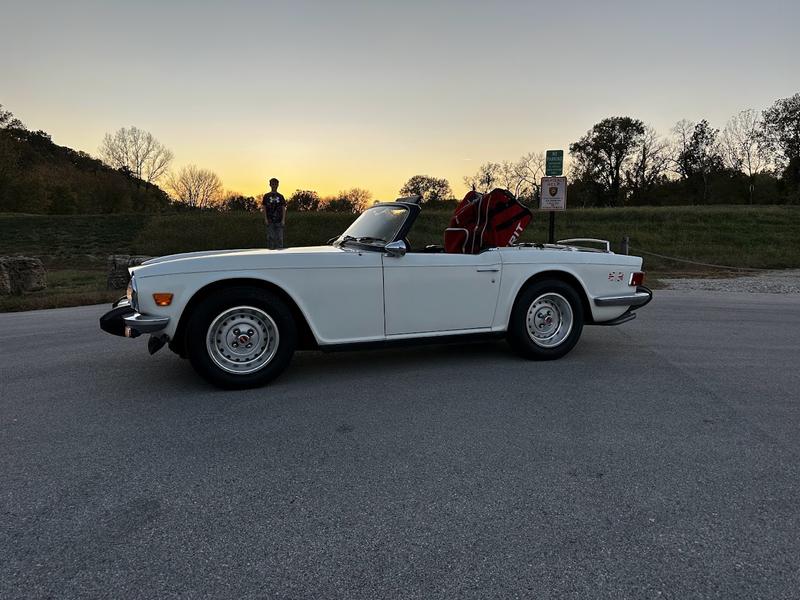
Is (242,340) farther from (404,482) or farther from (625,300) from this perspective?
(625,300)

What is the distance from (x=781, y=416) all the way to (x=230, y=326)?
13.0ft

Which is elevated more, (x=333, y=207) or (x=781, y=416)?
(x=333, y=207)

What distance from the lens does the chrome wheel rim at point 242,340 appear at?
4.00 m

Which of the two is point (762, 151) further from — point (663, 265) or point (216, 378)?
point (216, 378)

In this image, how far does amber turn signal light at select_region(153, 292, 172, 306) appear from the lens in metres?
3.82

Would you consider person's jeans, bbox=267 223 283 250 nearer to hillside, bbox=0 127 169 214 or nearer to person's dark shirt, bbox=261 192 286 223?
person's dark shirt, bbox=261 192 286 223

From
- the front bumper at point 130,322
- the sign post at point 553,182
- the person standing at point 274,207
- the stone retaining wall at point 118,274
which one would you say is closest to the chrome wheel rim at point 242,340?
the front bumper at point 130,322

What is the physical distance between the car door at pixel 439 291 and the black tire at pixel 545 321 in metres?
0.30

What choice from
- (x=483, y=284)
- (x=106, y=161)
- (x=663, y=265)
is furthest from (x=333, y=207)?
(x=483, y=284)

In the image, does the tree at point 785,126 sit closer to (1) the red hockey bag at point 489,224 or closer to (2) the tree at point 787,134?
(2) the tree at point 787,134

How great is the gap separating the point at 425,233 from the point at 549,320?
75.7ft

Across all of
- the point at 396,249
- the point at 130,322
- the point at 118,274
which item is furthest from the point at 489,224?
the point at 118,274

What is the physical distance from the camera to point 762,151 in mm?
56750

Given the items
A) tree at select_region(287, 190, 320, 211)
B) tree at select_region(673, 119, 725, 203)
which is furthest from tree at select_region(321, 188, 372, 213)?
tree at select_region(673, 119, 725, 203)
